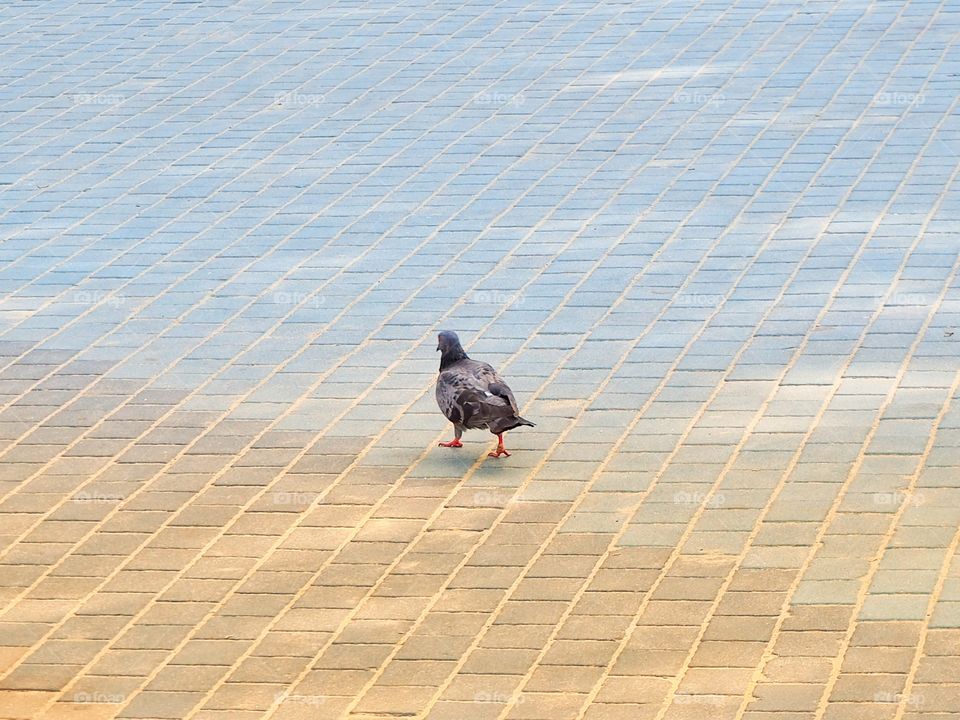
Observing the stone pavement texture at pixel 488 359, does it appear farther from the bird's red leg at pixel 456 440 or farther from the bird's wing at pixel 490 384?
the bird's wing at pixel 490 384

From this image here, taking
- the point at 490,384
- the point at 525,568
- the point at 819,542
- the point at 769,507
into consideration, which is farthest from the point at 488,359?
the point at 819,542

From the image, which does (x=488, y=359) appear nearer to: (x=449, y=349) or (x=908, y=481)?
(x=449, y=349)

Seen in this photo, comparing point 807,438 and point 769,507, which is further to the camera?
point 807,438

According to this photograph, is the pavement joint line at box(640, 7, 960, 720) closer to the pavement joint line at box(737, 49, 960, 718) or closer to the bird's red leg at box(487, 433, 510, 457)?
the pavement joint line at box(737, 49, 960, 718)

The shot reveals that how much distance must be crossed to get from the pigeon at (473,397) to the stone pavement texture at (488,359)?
1.00ft

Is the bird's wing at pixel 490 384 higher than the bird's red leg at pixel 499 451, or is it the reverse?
the bird's wing at pixel 490 384

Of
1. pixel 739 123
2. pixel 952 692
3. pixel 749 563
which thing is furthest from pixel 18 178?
pixel 952 692

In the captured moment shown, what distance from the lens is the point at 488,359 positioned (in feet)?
34.9

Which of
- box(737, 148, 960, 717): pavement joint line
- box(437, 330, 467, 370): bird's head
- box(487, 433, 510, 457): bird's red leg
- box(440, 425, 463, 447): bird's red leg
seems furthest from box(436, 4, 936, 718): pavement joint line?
box(437, 330, 467, 370): bird's head

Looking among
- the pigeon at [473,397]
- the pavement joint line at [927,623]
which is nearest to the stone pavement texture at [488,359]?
the pavement joint line at [927,623]

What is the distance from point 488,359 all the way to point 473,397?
1.81 meters

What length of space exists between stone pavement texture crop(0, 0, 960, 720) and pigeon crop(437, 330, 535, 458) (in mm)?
305

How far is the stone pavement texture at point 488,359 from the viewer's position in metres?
7.09

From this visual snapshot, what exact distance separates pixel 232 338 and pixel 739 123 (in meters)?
6.10
